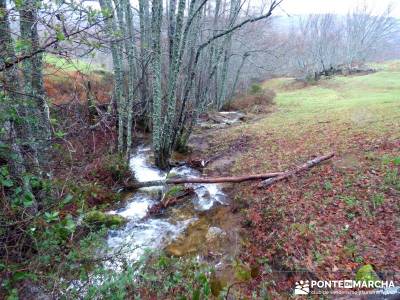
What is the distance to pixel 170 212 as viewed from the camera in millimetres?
6293

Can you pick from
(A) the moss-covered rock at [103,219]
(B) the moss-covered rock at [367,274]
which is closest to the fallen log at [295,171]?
(B) the moss-covered rock at [367,274]

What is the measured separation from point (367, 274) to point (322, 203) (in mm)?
1889

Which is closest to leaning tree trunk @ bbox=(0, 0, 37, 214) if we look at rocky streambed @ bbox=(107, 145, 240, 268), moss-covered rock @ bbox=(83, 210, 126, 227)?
rocky streambed @ bbox=(107, 145, 240, 268)

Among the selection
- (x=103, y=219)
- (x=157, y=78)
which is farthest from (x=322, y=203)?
(x=157, y=78)

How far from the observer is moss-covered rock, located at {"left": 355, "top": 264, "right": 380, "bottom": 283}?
135 inches

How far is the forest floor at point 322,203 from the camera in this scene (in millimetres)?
3984

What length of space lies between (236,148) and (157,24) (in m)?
4.90

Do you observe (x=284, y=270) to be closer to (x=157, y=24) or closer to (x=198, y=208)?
(x=198, y=208)

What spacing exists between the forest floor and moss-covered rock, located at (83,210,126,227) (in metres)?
2.53

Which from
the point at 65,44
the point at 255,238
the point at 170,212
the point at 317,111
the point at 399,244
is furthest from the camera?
the point at 317,111

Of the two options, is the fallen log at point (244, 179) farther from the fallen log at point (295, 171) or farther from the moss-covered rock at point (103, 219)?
the moss-covered rock at point (103, 219)

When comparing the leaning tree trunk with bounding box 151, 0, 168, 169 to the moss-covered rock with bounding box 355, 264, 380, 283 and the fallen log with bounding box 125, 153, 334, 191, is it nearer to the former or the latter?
the fallen log with bounding box 125, 153, 334, 191

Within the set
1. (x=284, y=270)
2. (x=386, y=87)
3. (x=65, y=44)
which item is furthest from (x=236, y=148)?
(x=386, y=87)

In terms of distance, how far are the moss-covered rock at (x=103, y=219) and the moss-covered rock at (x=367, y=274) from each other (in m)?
3.96
